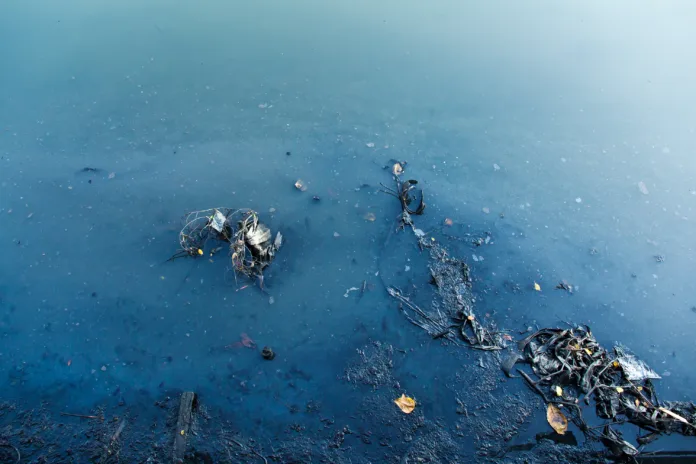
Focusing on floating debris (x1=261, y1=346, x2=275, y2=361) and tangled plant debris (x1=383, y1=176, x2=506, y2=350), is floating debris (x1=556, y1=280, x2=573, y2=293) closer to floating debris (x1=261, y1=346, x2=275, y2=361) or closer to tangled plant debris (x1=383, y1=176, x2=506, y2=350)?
tangled plant debris (x1=383, y1=176, x2=506, y2=350)

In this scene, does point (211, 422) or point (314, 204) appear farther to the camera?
point (314, 204)

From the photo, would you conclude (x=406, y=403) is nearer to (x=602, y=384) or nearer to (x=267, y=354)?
(x=267, y=354)

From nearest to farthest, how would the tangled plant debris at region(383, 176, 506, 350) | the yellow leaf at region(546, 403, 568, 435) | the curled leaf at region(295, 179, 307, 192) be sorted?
the yellow leaf at region(546, 403, 568, 435)
the tangled plant debris at region(383, 176, 506, 350)
the curled leaf at region(295, 179, 307, 192)

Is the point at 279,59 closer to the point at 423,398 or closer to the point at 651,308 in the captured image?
the point at 423,398

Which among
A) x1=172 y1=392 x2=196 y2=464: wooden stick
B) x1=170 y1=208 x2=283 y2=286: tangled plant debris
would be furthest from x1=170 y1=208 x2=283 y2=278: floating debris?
x1=172 y1=392 x2=196 y2=464: wooden stick

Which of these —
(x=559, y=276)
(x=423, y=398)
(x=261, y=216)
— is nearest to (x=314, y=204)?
(x=261, y=216)

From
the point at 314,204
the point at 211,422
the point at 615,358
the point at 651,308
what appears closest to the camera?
the point at 211,422
